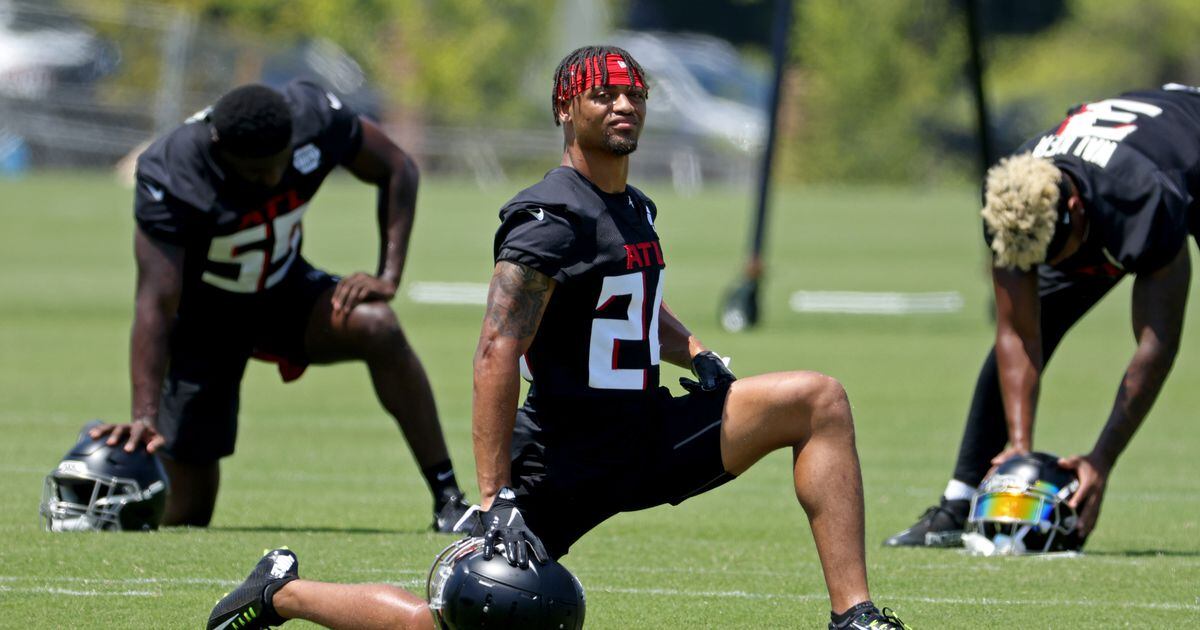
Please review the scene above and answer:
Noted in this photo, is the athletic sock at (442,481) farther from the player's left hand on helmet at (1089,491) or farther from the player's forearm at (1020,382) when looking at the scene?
the player's left hand on helmet at (1089,491)

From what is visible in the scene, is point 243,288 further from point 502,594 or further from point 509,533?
point 502,594

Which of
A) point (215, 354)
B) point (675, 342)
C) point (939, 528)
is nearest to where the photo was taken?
point (675, 342)

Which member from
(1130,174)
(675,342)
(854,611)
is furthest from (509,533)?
(1130,174)

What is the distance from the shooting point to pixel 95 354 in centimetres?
1764

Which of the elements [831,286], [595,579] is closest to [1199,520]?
[595,579]

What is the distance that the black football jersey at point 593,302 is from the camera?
564 cm

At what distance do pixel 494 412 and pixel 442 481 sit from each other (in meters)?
3.17

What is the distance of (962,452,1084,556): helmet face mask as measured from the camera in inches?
305

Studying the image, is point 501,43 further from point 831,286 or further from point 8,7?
point 831,286

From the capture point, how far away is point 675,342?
20.5 ft

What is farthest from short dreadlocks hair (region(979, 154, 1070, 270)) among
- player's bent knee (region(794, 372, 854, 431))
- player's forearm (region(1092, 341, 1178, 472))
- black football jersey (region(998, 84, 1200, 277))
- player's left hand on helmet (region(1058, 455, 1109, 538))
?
player's bent knee (region(794, 372, 854, 431))

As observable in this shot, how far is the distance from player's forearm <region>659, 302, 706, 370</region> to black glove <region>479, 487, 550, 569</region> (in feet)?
3.42

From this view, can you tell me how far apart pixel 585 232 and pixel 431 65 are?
3389cm

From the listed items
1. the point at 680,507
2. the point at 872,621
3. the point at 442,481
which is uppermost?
the point at 872,621
